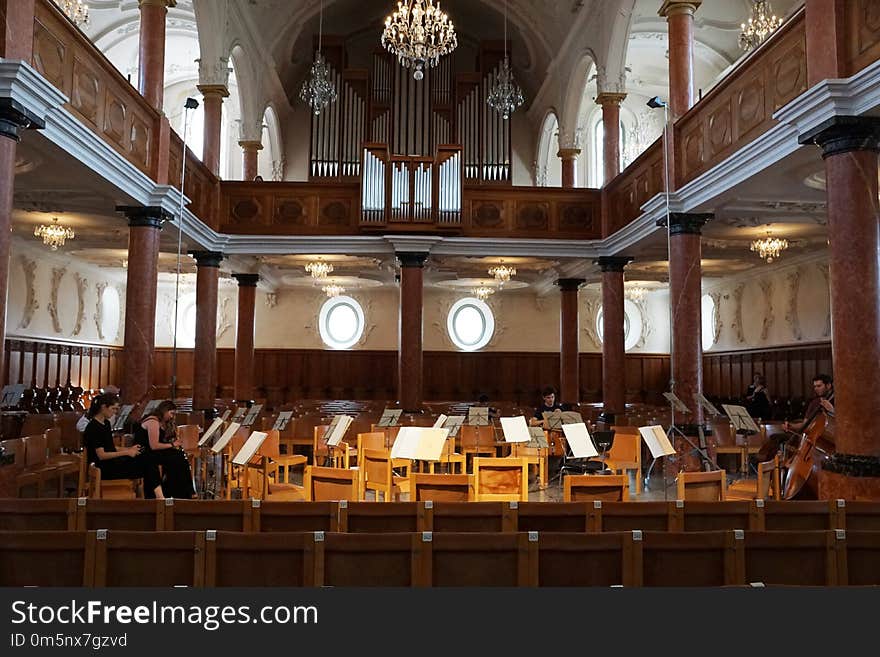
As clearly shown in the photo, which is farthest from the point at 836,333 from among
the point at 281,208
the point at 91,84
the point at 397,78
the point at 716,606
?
the point at 397,78

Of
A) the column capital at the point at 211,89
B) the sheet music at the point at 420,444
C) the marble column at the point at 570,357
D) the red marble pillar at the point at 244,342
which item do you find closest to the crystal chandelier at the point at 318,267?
the red marble pillar at the point at 244,342

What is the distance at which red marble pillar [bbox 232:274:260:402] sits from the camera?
19.1 m

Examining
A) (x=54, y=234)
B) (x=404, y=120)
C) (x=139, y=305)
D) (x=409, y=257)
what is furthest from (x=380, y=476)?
(x=404, y=120)

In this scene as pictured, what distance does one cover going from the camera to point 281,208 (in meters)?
16.4

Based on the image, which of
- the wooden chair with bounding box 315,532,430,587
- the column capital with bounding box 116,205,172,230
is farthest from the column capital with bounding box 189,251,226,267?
the wooden chair with bounding box 315,532,430,587

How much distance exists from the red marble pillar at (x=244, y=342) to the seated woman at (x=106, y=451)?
1150 cm

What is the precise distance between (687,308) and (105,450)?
9.04 meters

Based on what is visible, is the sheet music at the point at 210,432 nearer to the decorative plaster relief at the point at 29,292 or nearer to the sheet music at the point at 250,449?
the sheet music at the point at 250,449

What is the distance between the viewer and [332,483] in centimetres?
691

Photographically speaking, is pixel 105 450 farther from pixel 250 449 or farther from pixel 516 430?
pixel 516 430

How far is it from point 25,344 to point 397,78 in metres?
13.1

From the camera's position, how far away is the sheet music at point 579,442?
26.0 ft

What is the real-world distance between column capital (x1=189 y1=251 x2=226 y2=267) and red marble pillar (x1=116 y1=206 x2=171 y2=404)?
4.26 metres

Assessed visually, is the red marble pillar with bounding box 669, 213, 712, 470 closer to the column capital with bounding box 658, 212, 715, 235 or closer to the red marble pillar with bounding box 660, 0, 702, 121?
the column capital with bounding box 658, 212, 715, 235
